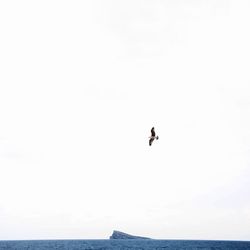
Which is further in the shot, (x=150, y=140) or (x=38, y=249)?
(x=38, y=249)

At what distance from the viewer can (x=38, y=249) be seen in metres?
123

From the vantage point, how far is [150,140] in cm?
2183

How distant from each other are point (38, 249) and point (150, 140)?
115 metres
